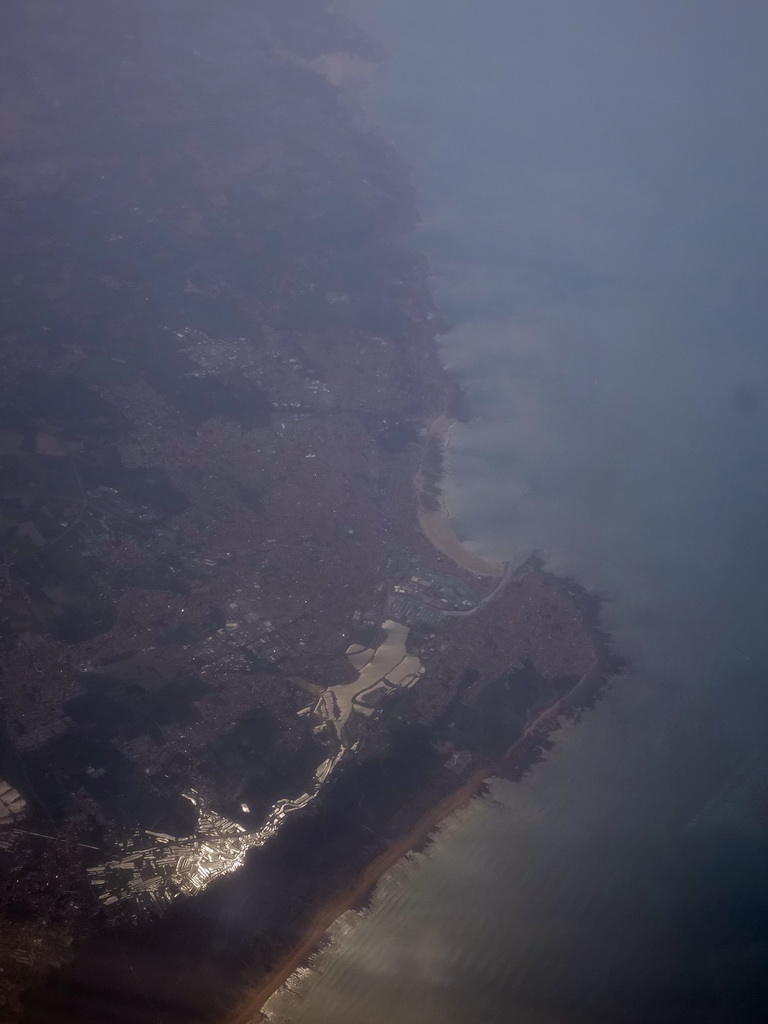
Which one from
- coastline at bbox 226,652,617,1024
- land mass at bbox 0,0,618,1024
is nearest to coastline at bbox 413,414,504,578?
land mass at bbox 0,0,618,1024

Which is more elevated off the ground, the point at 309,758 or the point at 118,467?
the point at 118,467

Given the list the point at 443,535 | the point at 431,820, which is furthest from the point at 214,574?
the point at 431,820

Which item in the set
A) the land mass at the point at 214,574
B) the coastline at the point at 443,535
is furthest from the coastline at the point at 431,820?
the coastline at the point at 443,535

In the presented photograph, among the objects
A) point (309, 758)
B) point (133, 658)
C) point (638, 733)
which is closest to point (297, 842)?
point (309, 758)

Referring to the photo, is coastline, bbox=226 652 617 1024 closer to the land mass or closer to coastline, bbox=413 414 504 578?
the land mass

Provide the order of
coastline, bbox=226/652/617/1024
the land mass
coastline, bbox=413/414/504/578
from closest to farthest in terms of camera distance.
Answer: coastline, bbox=226/652/617/1024 < the land mass < coastline, bbox=413/414/504/578

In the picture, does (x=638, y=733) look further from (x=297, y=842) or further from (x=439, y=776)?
(x=297, y=842)

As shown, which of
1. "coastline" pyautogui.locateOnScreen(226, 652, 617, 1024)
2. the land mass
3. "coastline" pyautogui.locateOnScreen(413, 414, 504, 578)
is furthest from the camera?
"coastline" pyautogui.locateOnScreen(413, 414, 504, 578)

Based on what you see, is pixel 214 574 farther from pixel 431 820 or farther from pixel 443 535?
pixel 431 820
